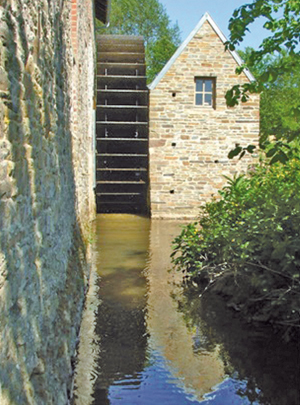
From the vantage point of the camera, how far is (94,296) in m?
6.41

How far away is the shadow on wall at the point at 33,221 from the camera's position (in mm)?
2217

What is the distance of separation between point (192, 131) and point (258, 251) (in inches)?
348

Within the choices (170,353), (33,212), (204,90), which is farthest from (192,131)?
(33,212)

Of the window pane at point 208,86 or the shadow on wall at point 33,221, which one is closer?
the shadow on wall at point 33,221

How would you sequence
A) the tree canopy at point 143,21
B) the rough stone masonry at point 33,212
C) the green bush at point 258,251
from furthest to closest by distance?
the tree canopy at point 143,21, the green bush at point 258,251, the rough stone masonry at point 33,212

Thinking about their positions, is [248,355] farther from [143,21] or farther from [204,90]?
[143,21]

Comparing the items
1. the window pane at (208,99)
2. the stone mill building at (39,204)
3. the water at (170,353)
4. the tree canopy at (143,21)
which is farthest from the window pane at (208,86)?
Result: the tree canopy at (143,21)

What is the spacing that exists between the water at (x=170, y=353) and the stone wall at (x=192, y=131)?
7.06 meters

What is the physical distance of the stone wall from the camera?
13984 mm

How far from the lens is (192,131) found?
46.7 feet

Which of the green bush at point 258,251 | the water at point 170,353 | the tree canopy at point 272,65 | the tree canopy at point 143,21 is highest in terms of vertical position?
the tree canopy at point 143,21

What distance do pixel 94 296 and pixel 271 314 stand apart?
2.15m

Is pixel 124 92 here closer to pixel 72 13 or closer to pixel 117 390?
pixel 72 13

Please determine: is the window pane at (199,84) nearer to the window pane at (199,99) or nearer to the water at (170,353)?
the window pane at (199,99)
